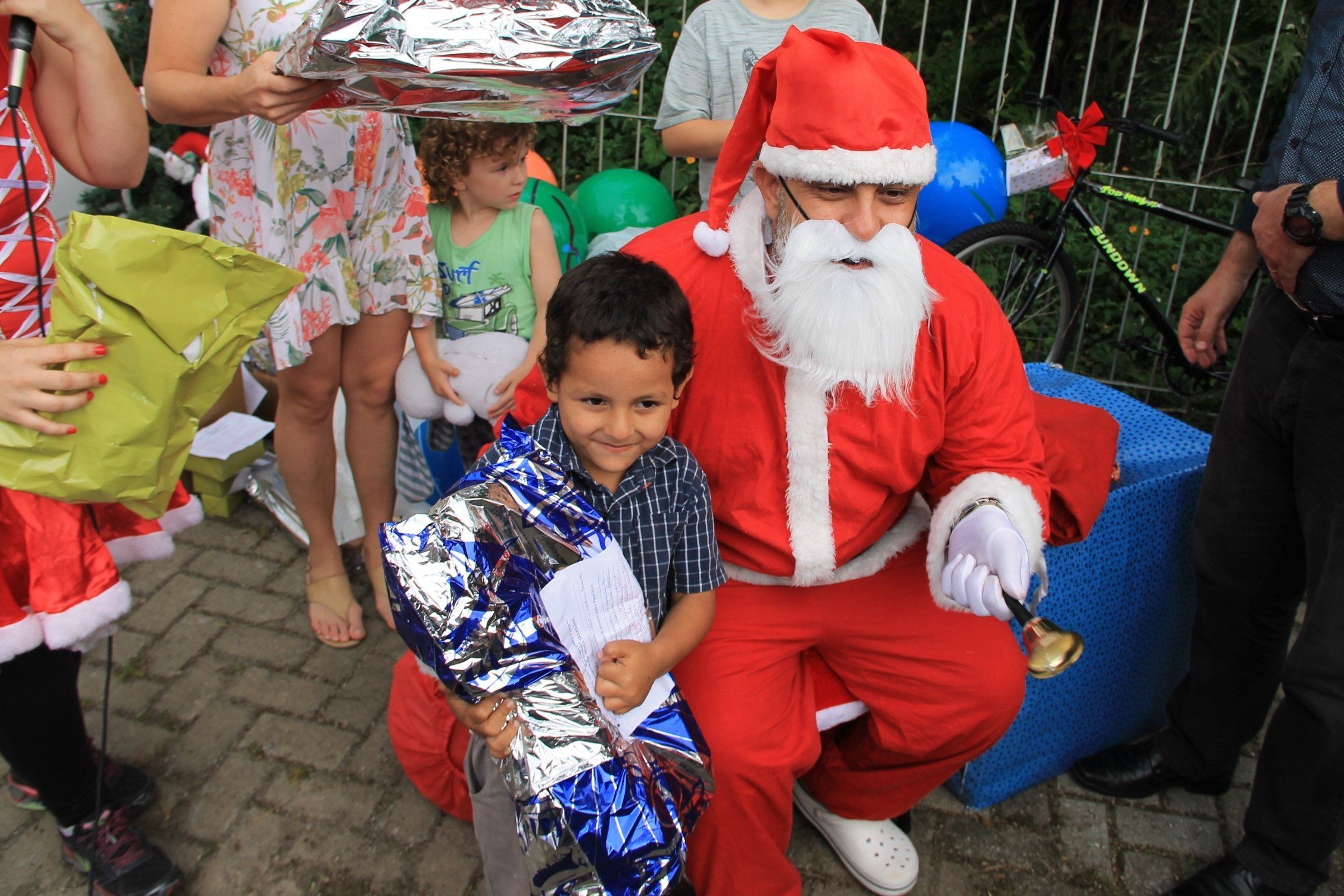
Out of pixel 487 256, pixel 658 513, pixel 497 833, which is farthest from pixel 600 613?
pixel 487 256

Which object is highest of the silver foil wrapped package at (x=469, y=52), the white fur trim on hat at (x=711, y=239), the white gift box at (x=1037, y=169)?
the silver foil wrapped package at (x=469, y=52)

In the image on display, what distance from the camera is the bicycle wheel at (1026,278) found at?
4223 millimetres

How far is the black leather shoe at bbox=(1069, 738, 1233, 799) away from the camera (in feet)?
8.02

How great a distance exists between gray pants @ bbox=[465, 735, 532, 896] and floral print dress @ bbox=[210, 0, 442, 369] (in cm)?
119

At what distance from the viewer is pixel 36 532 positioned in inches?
65.7

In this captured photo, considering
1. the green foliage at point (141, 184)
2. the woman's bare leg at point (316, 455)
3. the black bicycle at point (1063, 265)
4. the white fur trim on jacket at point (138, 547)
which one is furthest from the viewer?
the green foliage at point (141, 184)

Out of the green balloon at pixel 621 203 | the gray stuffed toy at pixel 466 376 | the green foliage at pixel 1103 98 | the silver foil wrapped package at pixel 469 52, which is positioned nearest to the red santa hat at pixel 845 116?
the silver foil wrapped package at pixel 469 52

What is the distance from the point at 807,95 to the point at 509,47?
20.6 inches

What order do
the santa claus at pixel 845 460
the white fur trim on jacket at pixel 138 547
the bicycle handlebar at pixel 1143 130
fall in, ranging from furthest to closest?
the bicycle handlebar at pixel 1143 130 < the white fur trim on jacket at pixel 138 547 < the santa claus at pixel 845 460

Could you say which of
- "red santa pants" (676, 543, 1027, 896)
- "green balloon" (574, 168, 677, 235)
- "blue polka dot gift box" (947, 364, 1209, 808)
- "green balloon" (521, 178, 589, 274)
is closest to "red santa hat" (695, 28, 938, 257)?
"red santa pants" (676, 543, 1027, 896)

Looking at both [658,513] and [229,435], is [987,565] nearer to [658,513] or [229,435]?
[658,513]

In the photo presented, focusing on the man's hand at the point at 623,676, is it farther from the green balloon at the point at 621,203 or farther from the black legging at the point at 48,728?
the green balloon at the point at 621,203

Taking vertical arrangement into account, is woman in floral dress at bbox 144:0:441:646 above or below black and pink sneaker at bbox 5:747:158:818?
above

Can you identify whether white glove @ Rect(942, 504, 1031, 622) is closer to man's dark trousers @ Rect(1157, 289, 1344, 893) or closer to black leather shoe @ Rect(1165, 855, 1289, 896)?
man's dark trousers @ Rect(1157, 289, 1344, 893)
